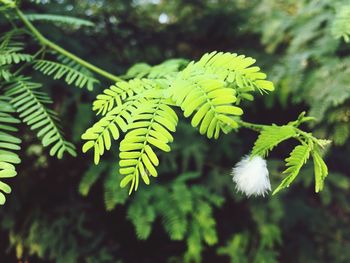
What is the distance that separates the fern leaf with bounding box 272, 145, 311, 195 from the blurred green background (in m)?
0.90

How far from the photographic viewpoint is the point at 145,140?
0.76 m

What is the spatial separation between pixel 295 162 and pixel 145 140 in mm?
366

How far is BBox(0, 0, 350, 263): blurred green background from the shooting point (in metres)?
1.96

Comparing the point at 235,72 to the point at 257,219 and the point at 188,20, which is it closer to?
the point at 257,219

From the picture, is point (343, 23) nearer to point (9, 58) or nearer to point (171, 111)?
point (171, 111)

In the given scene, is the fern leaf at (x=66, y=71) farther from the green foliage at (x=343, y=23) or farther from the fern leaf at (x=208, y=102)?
the green foliage at (x=343, y=23)

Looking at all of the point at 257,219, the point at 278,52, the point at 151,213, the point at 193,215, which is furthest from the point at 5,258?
the point at 278,52

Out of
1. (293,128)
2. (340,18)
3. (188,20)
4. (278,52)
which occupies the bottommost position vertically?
(293,128)

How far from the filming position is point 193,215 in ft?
6.76

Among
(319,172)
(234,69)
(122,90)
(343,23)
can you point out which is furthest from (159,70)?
(343,23)

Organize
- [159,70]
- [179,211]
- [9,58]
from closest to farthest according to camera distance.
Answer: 1. [9,58]
2. [159,70]
3. [179,211]

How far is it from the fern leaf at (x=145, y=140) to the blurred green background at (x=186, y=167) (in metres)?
1.09

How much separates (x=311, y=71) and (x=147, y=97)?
61.0 inches

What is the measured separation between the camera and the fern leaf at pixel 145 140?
750mm
